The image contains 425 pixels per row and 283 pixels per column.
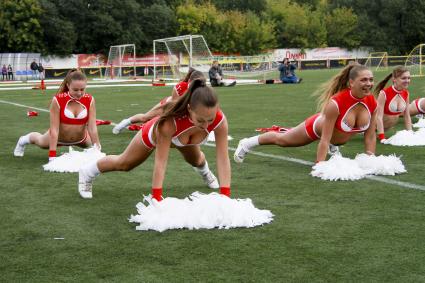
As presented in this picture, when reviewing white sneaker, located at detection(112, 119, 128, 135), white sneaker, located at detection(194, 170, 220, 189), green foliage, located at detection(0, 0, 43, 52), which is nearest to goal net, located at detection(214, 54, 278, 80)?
white sneaker, located at detection(112, 119, 128, 135)

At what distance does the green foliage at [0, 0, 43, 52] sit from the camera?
6125 cm

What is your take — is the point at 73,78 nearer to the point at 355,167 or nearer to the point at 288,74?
the point at 355,167

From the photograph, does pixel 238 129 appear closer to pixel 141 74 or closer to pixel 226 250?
pixel 226 250

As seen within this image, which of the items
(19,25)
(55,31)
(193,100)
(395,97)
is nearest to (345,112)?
(193,100)

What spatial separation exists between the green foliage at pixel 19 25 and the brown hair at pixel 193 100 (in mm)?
60297

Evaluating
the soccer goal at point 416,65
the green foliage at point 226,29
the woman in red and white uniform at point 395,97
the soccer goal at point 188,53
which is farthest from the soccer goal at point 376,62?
the woman in red and white uniform at point 395,97

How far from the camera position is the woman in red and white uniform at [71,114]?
25.4 ft

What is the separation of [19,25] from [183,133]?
202 ft

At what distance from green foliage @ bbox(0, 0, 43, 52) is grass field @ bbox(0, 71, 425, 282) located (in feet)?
190

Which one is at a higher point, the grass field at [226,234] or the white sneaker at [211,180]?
the white sneaker at [211,180]

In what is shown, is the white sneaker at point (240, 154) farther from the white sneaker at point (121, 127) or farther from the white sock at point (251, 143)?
the white sneaker at point (121, 127)

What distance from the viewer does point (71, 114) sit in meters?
7.84

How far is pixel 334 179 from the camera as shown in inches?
249

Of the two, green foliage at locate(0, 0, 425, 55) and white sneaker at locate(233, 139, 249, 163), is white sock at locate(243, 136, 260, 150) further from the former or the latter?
green foliage at locate(0, 0, 425, 55)
